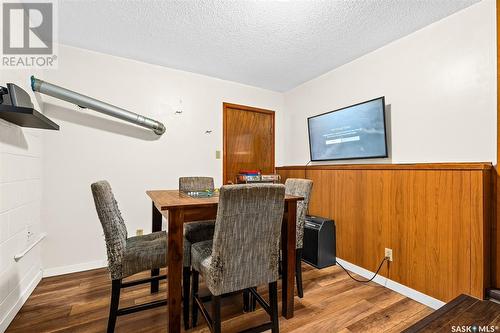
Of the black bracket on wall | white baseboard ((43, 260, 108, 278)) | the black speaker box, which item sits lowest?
white baseboard ((43, 260, 108, 278))

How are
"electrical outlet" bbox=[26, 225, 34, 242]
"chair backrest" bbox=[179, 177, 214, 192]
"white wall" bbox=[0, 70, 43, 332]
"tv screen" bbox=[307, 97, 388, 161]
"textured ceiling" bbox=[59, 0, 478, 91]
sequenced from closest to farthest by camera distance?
"white wall" bbox=[0, 70, 43, 332] → "textured ceiling" bbox=[59, 0, 478, 91] → "electrical outlet" bbox=[26, 225, 34, 242] → "tv screen" bbox=[307, 97, 388, 161] → "chair backrest" bbox=[179, 177, 214, 192]

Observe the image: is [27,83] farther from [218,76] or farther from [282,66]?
[282,66]

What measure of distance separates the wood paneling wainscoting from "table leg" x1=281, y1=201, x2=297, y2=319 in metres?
1.11

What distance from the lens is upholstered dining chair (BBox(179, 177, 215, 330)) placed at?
5.27 ft

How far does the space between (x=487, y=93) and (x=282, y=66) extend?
1965 millimetres

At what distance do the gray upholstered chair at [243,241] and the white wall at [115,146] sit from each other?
6.07 feet

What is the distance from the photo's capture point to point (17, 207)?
71.4 inches

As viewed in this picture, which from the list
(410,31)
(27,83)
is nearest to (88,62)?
(27,83)

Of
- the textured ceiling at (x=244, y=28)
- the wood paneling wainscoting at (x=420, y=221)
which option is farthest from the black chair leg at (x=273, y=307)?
the textured ceiling at (x=244, y=28)

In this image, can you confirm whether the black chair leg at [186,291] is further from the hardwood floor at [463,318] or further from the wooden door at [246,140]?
the wooden door at [246,140]

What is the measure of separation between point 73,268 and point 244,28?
3.03m

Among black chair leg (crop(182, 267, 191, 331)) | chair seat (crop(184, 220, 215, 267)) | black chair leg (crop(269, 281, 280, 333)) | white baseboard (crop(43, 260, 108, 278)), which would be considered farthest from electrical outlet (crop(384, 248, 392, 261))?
white baseboard (crop(43, 260, 108, 278))

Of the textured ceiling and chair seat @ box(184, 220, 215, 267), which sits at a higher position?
the textured ceiling

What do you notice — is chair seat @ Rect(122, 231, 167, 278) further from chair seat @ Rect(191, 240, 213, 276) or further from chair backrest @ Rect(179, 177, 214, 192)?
chair backrest @ Rect(179, 177, 214, 192)
